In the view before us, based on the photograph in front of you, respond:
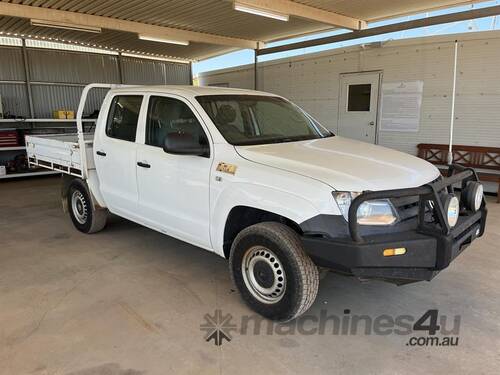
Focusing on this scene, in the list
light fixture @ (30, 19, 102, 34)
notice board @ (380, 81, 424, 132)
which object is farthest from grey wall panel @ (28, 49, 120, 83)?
Result: notice board @ (380, 81, 424, 132)

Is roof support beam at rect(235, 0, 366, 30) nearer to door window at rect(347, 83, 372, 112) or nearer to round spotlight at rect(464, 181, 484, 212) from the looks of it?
door window at rect(347, 83, 372, 112)

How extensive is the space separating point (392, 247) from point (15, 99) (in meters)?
12.0

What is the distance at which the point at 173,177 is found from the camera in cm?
353

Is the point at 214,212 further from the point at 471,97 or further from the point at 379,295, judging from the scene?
the point at 471,97

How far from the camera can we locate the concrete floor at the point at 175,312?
2.50 meters

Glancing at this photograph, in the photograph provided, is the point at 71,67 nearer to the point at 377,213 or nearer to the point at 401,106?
the point at 401,106

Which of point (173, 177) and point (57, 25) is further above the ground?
point (57, 25)

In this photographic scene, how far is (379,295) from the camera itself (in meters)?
3.45

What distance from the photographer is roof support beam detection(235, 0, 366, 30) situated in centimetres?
722

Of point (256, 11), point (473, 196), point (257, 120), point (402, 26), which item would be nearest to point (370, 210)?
point (473, 196)

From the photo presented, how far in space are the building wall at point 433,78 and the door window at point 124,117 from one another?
636 cm

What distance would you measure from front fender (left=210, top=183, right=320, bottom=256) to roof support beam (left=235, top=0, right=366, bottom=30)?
520cm

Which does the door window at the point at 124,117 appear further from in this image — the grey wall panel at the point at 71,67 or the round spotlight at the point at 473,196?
the grey wall panel at the point at 71,67

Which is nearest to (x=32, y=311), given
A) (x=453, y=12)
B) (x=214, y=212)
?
(x=214, y=212)
